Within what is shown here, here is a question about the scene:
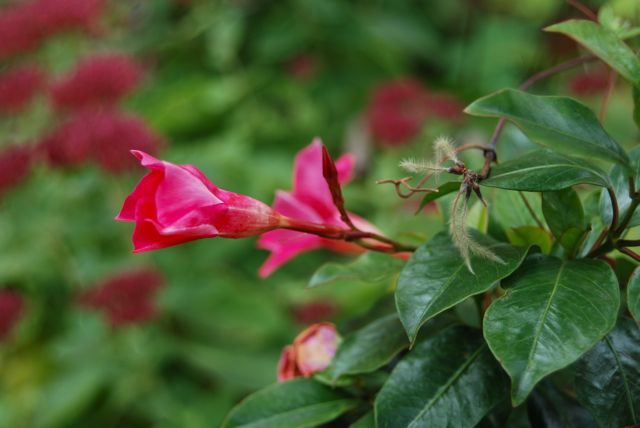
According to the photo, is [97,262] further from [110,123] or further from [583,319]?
[583,319]

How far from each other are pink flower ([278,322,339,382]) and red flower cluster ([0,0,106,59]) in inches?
45.8

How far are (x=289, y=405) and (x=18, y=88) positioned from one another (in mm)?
1079

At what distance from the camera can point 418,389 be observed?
0.36 m

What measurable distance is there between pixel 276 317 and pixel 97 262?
1.13ft

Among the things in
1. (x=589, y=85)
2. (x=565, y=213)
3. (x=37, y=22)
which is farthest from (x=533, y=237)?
(x=37, y=22)

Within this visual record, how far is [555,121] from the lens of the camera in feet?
1.14

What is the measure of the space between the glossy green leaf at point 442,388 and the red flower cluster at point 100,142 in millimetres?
886

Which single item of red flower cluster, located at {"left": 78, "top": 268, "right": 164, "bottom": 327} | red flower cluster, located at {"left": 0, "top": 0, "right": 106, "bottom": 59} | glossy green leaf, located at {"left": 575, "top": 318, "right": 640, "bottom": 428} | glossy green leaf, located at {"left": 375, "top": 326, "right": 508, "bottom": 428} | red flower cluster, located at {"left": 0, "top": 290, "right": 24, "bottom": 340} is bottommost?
red flower cluster, located at {"left": 0, "top": 290, "right": 24, "bottom": 340}

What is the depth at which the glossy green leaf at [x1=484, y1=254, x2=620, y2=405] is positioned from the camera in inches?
11.5

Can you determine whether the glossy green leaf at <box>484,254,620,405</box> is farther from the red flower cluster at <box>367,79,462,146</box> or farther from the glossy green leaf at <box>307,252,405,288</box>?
the red flower cluster at <box>367,79,462,146</box>

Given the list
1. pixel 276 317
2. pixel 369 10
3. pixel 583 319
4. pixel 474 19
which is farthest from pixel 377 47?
pixel 583 319

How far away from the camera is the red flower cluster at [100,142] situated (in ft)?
3.81

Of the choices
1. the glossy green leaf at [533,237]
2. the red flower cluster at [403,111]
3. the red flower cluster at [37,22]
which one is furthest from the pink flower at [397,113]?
the glossy green leaf at [533,237]

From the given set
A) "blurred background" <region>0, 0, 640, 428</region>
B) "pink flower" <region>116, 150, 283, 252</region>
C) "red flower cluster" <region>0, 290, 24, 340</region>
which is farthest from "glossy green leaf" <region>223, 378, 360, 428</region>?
"red flower cluster" <region>0, 290, 24, 340</region>
